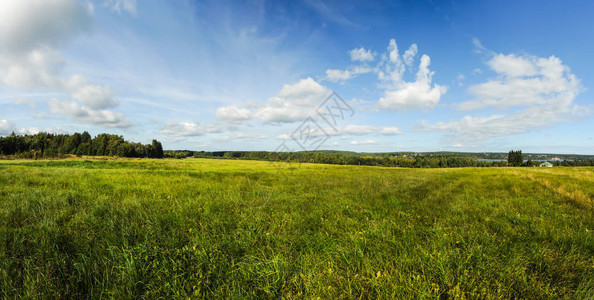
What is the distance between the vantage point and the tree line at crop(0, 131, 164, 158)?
7150 centimetres

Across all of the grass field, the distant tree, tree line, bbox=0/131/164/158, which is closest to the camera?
the grass field

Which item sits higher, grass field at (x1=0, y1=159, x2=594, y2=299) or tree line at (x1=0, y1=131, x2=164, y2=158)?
tree line at (x1=0, y1=131, x2=164, y2=158)

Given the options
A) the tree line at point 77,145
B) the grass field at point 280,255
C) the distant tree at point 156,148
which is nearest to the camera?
the grass field at point 280,255

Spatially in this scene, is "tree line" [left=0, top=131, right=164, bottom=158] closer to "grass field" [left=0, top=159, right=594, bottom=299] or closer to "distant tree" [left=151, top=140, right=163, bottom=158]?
"distant tree" [left=151, top=140, right=163, bottom=158]

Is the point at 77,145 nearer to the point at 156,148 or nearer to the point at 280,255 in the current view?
the point at 156,148

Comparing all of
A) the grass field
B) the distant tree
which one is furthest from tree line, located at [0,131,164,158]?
the grass field

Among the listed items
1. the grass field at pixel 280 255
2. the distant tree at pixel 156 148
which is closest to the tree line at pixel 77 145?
the distant tree at pixel 156 148

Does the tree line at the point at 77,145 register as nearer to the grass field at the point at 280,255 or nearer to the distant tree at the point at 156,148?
the distant tree at the point at 156,148

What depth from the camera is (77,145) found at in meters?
84.2

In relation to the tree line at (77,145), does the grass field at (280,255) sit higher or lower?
lower

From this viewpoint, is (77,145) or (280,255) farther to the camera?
(77,145)

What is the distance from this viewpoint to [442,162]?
12025 centimetres

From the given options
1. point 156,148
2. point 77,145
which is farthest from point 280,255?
point 77,145

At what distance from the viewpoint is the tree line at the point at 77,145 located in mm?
71500
